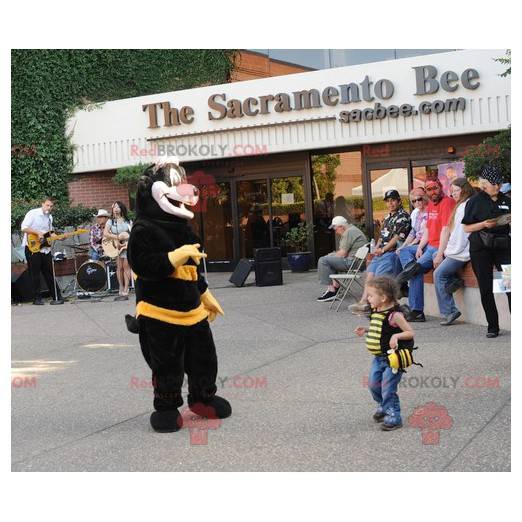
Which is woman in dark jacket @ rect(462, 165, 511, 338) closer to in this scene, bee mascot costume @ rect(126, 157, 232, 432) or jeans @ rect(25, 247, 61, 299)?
bee mascot costume @ rect(126, 157, 232, 432)

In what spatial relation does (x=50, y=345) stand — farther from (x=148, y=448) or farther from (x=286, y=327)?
(x=148, y=448)

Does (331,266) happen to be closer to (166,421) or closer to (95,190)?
(166,421)

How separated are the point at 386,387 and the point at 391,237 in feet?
17.7

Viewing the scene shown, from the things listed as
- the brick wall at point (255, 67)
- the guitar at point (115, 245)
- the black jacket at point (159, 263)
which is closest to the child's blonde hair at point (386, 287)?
the black jacket at point (159, 263)

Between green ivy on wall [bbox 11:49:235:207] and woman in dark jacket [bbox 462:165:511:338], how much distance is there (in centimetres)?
1342

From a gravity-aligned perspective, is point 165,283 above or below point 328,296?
above

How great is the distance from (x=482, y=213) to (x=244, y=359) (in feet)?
9.17

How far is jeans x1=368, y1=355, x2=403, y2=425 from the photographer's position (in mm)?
5179

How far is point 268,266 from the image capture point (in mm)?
15422

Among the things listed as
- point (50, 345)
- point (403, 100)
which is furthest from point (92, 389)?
point (403, 100)

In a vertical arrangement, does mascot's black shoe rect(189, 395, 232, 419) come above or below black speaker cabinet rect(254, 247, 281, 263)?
below

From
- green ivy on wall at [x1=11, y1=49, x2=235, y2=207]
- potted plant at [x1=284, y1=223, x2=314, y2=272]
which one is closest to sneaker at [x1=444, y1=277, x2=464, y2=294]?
potted plant at [x1=284, y1=223, x2=314, y2=272]

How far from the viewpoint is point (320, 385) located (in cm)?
671

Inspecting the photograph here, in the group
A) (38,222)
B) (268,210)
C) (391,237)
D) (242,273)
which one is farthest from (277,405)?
(268,210)
